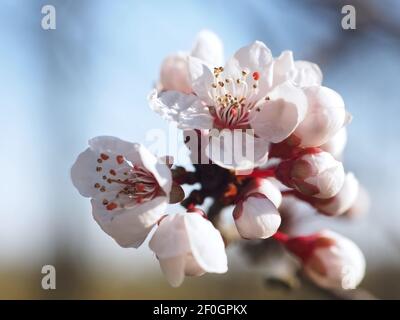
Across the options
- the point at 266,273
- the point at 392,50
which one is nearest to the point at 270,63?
the point at 266,273

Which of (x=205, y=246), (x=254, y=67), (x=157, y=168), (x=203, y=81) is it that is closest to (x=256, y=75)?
(x=254, y=67)

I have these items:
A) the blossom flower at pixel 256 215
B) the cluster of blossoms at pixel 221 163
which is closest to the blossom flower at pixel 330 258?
the cluster of blossoms at pixel 221 163

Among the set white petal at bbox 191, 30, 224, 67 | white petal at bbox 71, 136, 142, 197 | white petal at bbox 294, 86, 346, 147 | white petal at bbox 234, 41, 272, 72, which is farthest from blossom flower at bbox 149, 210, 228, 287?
white petal at bbox 191, 30, 224, 67

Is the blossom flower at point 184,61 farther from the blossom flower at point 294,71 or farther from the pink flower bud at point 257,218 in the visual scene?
the pink flower bud at point 257,218

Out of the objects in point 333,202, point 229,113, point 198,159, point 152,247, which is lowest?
point 152,247

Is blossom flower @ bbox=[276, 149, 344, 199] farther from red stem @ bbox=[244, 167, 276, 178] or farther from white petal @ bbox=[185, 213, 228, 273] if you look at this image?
white petal @ bbox=[185, 213, 228, 273]

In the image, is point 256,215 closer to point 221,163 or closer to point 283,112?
point 221,163
